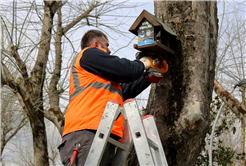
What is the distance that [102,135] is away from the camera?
151 centimetres

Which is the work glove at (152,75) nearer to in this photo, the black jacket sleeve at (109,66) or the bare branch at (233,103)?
the black jacket sleeve at (109,66)

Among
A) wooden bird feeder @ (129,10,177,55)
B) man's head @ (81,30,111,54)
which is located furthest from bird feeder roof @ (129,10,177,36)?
man's head @ (81,30,111,54)

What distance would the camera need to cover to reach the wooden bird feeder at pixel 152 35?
2062 millimetres

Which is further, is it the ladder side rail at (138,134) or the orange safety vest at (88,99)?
the orange safety vest at (88,99)

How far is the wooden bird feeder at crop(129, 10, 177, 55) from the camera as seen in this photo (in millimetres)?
2062

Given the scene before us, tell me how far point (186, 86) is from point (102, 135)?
1.02 m

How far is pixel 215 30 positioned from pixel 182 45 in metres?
0.45

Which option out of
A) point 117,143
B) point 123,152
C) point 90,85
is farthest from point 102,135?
point 90,85

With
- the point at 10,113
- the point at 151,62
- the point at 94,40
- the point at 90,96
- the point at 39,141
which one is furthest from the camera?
the point at 10,113

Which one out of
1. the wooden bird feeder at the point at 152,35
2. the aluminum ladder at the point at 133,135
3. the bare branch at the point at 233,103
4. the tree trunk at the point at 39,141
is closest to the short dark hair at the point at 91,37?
the wooden bird feeder at the point at 152,35

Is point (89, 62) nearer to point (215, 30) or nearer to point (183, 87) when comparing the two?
point (183, 87)

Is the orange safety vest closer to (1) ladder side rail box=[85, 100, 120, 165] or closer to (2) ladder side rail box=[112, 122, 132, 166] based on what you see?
(2) ladder side rail box=[112, 122, 132, 166]

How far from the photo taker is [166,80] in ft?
7.48

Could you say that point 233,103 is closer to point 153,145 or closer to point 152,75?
point 152,75
